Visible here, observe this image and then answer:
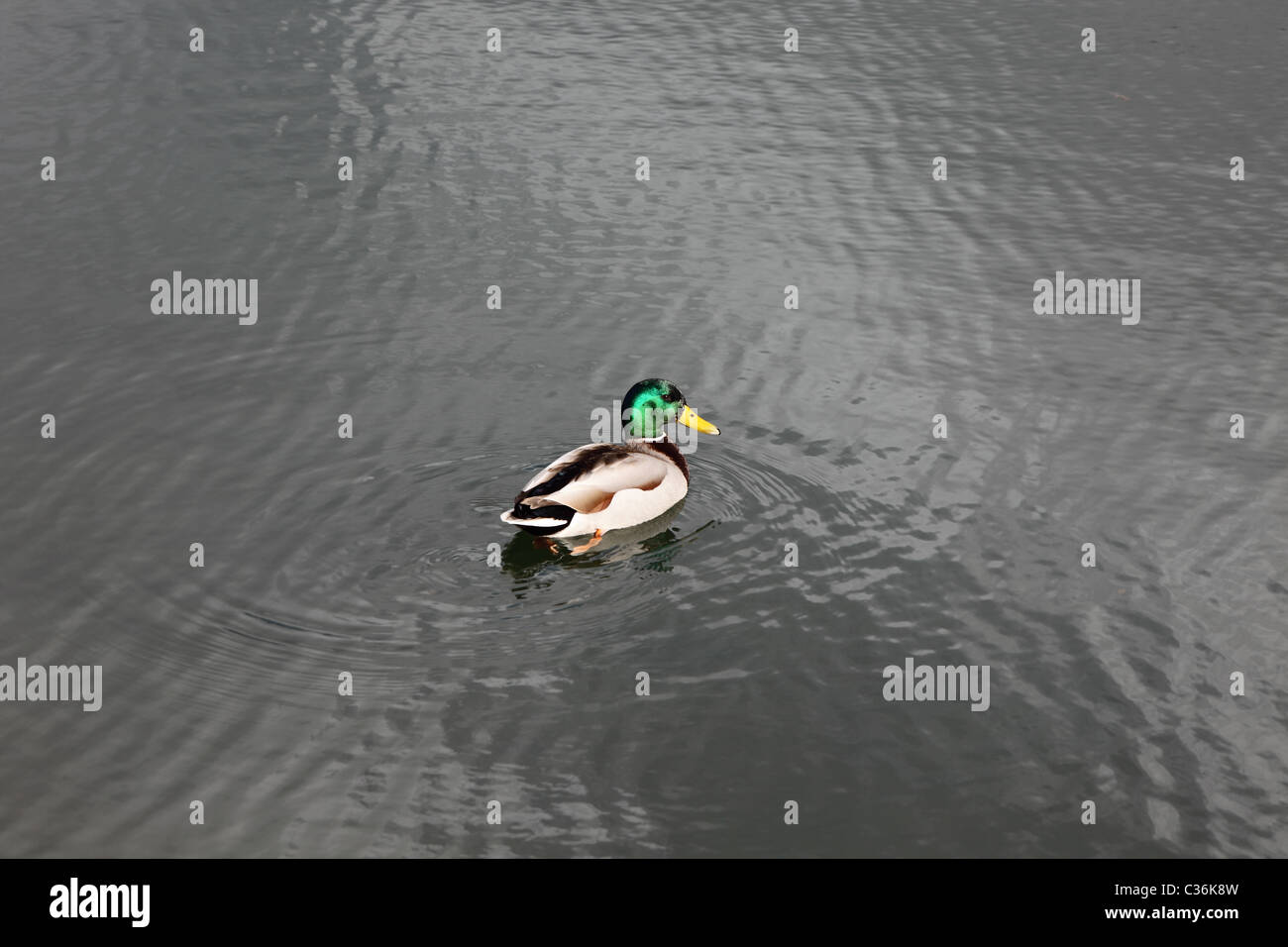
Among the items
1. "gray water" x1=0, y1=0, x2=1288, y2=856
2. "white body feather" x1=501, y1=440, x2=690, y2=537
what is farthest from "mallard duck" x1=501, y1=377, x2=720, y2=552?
"gray water" x1=0, y1=0, x2=1288, y2=856

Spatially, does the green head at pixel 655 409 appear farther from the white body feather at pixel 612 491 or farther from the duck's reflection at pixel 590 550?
the duck's reflection at pixel 590 550

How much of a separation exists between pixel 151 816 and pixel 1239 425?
33.5ft

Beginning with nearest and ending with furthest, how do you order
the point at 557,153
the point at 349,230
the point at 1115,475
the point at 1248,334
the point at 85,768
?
the point at 85,768, the point at 1115,475, the point at 1248,334, the point at 349,230, the point at 557,153

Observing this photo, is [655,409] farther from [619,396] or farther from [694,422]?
[619,396]

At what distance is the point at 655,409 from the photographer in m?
13.7

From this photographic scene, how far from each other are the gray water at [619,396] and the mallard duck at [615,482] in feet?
0.96

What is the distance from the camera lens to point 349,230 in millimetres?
18359

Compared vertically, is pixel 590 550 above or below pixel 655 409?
below

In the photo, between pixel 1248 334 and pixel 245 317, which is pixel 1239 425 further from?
pixel 245 317

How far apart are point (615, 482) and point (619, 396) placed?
2333mm

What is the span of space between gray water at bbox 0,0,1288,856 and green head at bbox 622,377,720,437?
0.50 m

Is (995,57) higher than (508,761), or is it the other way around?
(995,57)

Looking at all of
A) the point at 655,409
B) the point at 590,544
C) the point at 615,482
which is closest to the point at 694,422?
the point at 655,409

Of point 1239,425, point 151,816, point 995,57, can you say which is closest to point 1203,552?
point 1239,425
